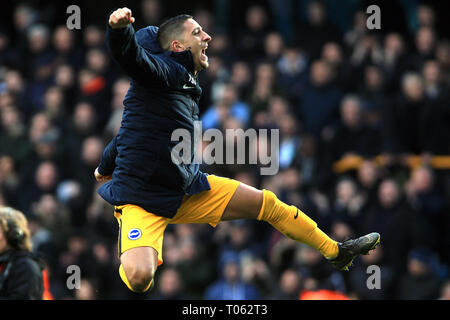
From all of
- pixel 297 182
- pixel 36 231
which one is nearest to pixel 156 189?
pixel 297 182

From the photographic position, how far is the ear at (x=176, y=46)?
5.81 m

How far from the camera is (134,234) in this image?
5.65 meters

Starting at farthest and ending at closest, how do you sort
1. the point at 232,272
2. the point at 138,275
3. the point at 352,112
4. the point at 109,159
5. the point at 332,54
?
the point at 332,54 → the point at 352,112 → the point at 232,272 → the point at 109,159 → the point at 138,275

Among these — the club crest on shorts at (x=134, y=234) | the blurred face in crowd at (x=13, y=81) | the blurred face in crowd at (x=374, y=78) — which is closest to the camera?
the club crest on shorts at (x=134, y=234)

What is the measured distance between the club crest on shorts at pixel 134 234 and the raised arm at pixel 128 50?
1.01 metres

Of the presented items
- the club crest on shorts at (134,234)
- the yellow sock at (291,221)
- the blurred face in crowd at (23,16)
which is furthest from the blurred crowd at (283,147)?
the club crest on shorts at (134,234)

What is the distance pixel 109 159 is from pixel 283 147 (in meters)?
4.48

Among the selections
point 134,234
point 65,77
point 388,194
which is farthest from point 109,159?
point 65,77

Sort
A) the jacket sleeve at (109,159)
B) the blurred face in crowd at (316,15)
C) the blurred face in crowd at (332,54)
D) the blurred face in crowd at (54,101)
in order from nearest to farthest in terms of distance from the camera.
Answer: the jacket sleeve at (109,159), the blurred face in crowd at (332,54), the blurred face in crowd at (316,15), the blurred face in crowd at (54,101)

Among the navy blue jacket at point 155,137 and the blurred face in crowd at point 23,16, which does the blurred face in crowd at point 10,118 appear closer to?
the blurred face in crowd at point 23,16

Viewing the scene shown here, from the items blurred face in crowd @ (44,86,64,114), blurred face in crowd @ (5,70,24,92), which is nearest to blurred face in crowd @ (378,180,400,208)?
blurred face in crowd @ (44,86,64,114)

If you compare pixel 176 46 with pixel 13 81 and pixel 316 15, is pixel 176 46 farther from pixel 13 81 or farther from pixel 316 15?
pixel 13 81

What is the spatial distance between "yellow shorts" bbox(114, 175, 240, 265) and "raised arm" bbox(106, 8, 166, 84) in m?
0.95

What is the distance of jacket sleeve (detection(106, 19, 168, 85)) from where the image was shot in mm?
5113
